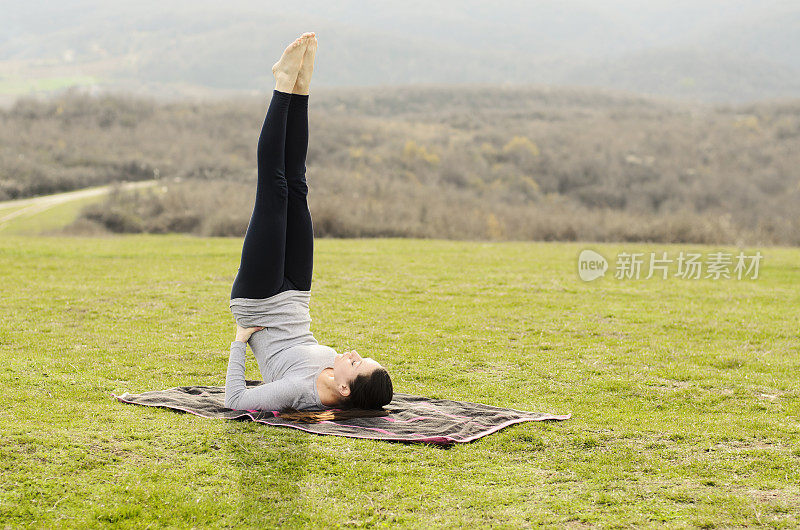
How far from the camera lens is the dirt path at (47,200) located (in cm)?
2407

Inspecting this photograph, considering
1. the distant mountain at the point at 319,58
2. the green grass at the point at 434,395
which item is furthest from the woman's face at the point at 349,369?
the distant mountain at the point at 319,58

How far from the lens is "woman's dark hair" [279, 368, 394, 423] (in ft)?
17.1

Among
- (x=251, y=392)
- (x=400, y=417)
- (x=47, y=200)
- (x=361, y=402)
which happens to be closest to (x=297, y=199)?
(x=251, y=392)

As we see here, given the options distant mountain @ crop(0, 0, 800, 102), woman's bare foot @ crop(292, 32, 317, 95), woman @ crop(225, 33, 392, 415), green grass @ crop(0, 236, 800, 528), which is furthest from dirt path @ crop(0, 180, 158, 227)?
distant mountain @ crop(0, 0, 800, 102)

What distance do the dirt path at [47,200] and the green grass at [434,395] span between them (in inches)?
511

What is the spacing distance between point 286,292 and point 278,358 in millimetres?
509

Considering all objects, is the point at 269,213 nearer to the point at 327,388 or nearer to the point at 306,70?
the point at 306,70

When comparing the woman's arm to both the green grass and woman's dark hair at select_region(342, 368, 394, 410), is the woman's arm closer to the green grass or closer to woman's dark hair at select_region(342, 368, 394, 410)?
the green grass

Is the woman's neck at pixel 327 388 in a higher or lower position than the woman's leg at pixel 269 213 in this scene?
lower

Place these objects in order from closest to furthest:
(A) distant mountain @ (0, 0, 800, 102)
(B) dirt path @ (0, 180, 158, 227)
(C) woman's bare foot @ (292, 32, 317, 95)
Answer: (C) woman's bare foot @ (292, 32, 317, 95) < (B) dirt path @ (0, 180, 158, 227) < (A) distant mountain @ (0, 0, 800, 102)

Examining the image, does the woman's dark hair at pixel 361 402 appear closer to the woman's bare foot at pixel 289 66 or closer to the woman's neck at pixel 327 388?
the woman's neck at pixel 327 388

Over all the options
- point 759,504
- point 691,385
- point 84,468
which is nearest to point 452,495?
point 759,504

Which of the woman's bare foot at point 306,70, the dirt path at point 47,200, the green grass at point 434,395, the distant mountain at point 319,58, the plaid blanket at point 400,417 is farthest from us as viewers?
the distant mountain at point 319,58

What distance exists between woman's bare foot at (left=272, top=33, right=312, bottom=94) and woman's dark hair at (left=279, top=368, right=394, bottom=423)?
2195 mm
